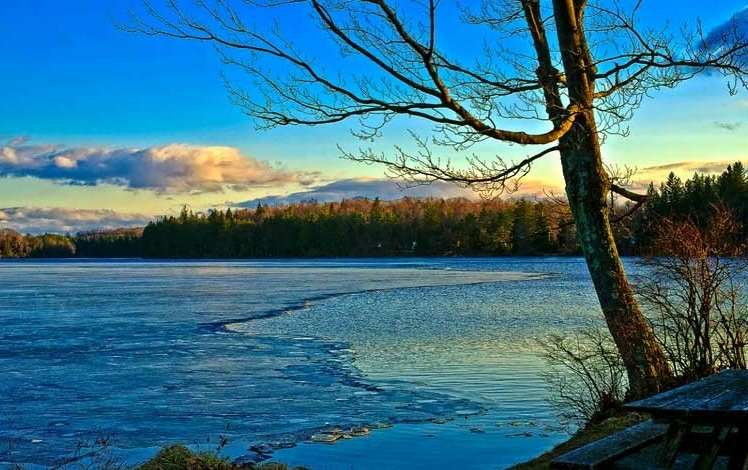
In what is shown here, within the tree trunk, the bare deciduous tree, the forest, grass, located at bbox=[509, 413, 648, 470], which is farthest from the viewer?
the forest

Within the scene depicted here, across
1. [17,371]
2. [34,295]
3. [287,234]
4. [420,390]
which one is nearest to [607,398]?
[420,390]

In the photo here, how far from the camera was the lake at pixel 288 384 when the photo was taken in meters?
8.02

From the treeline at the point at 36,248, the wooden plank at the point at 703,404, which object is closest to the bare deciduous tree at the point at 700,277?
the wooden plank at the point at 703,404

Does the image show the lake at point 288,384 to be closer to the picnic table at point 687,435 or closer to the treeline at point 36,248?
the picnic table at point 687,435

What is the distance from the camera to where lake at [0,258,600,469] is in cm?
802

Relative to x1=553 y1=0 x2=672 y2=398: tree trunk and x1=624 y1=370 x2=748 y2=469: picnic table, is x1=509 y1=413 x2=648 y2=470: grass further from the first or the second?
x1=624 y1=370 x2=748 y2=469: picnic table

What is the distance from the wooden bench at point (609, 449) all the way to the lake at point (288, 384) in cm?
→ 188

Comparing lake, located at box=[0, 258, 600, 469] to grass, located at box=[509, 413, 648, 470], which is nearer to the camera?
grass, located at box=[509, 413, 648, 470]

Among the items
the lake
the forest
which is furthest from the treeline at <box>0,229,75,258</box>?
the lake

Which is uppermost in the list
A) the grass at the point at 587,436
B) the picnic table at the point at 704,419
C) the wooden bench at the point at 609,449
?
the picnic table at the point at 704,419

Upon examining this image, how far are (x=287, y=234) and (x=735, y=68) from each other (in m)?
143

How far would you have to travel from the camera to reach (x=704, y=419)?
15.0ft

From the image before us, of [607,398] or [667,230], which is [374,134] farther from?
[607,398]

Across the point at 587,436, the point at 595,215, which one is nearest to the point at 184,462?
the point at 587,436
